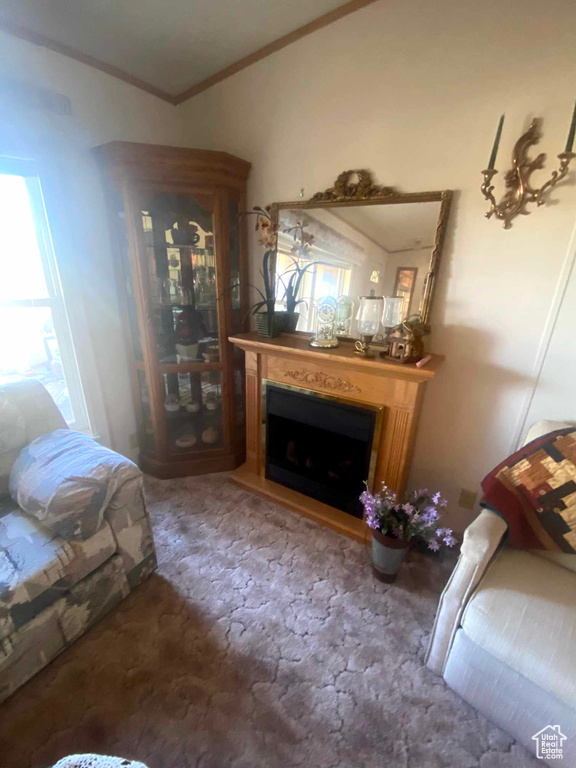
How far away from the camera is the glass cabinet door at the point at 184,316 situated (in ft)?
6.63

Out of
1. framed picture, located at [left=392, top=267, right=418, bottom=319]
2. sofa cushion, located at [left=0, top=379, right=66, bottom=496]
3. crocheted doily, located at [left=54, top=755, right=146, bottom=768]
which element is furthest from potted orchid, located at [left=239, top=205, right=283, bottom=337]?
crocheted doily, located at [left=54, top=755, right=146, bottom=768]

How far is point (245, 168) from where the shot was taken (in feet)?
6.56

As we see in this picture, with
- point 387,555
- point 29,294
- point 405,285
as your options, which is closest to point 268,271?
point 405,285

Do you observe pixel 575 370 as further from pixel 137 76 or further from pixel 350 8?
pixel 137 76

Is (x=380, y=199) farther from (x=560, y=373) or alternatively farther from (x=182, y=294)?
(x=182, y=294)

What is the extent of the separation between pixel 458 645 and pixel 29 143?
2939 mm

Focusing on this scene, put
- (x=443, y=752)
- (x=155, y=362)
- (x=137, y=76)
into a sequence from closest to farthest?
(x=443, y=752)
(x=137, y=76)
(x=155, y=362)

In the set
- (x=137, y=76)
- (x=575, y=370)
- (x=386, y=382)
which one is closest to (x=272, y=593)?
(x=386, y=382)

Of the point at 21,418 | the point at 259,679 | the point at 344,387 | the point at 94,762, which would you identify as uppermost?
the point at 344,387

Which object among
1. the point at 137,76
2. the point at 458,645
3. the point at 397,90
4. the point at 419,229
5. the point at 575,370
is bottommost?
the point at 458,645

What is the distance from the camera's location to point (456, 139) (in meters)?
1.45

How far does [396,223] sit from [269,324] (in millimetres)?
868

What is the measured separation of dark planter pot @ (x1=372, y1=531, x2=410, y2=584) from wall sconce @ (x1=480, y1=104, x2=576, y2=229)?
4.92 ft

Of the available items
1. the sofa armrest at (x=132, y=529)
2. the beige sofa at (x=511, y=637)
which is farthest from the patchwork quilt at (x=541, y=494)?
the sofa armrest at (x=132, y=529)
